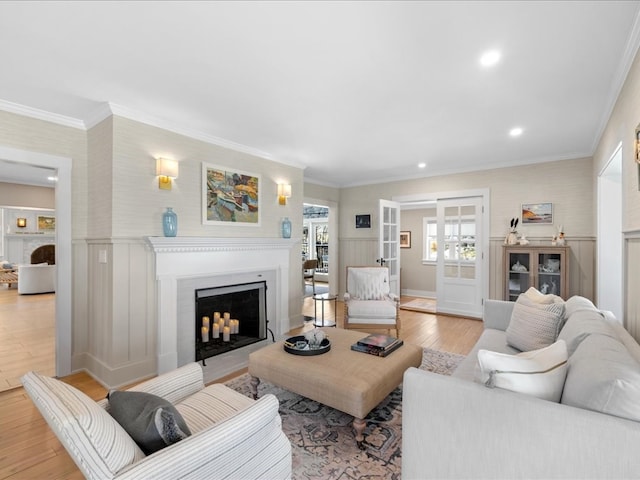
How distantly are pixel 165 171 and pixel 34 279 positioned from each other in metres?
6.39

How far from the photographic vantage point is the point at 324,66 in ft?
7.16

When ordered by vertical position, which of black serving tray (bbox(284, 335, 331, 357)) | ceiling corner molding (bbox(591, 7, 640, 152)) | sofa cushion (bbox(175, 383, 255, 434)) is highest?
ceiling corner molding (bbox(591, 7, 640, 152))

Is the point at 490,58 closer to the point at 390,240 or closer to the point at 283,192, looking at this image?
the point at 283,192

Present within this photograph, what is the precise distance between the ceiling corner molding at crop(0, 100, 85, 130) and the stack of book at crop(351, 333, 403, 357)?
10.8ft

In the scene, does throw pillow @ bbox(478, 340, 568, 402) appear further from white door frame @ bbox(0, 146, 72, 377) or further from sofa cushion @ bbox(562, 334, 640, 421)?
white door frame @ bbox(0, 146, 72, 377)

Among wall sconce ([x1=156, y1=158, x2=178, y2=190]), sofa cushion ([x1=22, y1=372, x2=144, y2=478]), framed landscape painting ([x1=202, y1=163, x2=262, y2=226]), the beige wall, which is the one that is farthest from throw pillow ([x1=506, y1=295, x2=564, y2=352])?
the beige wall

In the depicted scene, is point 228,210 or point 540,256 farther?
point 540,256

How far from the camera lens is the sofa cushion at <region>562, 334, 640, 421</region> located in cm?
107

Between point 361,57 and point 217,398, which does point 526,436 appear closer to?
point 217,398

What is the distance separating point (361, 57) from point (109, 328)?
9.81 feet

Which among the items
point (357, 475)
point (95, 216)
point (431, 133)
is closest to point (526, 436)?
point (357, 475)

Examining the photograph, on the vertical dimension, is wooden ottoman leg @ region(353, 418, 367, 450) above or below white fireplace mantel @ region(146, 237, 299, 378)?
below

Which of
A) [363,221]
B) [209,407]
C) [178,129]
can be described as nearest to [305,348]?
[209,407]

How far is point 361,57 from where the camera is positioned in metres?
2.07
